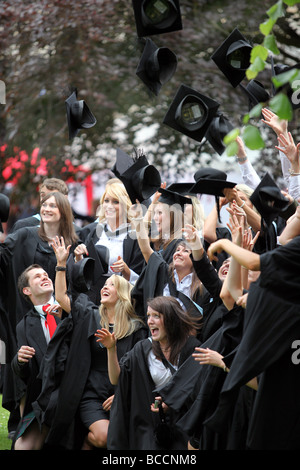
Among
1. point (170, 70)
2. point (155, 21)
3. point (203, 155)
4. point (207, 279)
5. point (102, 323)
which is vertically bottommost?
point (203, 155)

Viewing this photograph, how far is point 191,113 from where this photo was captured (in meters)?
6.59

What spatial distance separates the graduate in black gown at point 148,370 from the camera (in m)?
6.01

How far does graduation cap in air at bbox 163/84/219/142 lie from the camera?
6547 millimetres

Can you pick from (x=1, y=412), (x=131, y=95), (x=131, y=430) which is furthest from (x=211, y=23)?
(x=131, y=430)

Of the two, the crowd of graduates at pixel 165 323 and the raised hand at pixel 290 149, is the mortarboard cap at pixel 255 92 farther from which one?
the raised hand at pixel 290 149

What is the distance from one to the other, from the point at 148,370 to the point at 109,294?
0.82 metres

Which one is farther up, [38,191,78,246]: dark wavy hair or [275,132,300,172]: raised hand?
[275,132,300,172]: raised hand

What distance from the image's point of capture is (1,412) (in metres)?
8.68

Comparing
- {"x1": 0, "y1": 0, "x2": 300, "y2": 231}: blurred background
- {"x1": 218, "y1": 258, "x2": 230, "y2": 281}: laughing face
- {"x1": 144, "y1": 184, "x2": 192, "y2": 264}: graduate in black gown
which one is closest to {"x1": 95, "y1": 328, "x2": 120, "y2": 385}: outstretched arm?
{"x1": 218, "y1": 258, "x2": 230, "y2": 281}: laughing face

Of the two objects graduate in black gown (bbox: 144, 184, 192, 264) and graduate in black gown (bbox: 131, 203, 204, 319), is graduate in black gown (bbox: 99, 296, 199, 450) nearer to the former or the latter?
graduate in black gown (bbox: 131, 203, 204, 319)

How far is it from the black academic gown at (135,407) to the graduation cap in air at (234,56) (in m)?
2.14

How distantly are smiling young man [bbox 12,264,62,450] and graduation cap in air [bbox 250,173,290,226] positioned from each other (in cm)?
202

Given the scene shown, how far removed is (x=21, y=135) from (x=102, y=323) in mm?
6769
